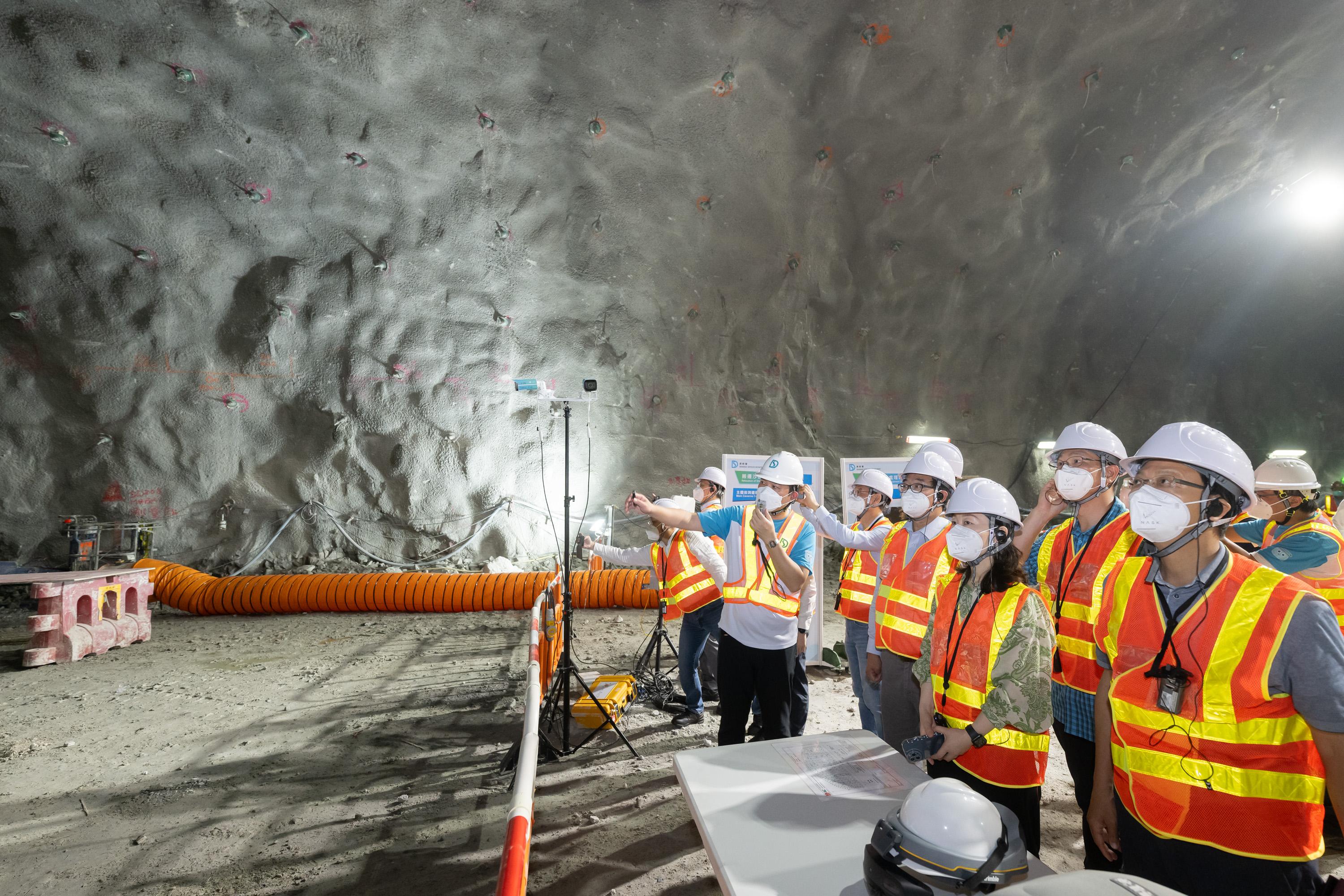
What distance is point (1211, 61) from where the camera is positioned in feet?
35.5

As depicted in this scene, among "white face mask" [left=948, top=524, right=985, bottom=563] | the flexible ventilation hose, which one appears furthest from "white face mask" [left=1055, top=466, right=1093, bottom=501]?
the flexible ventilation hose

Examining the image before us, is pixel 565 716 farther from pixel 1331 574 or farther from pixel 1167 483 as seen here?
pixel 1331 574

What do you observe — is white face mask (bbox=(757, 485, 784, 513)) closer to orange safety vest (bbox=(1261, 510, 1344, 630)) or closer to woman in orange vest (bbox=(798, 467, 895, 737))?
woman in orange vest (bbox=(798, 467, 895, 737))

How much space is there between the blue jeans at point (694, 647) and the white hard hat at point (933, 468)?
202 centimetres

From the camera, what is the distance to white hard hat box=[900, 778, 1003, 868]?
3.93 ft

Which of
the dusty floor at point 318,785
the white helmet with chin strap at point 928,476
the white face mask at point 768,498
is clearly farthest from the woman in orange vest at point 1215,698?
the dusty floor at point 318,785

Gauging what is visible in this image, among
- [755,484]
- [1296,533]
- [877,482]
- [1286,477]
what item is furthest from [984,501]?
[755,484]

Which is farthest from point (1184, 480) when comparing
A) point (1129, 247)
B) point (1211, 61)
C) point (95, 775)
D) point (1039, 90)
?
point (1129, 247)

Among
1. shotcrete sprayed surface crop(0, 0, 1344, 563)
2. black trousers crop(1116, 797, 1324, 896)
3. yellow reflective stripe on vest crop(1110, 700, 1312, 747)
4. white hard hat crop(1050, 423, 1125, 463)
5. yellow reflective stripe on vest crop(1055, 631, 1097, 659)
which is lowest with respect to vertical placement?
black trousers crop(1116, 797, 1324, 896)

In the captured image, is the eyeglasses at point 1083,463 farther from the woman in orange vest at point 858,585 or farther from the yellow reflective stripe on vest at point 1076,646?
the woman in orange vest at point 858,585

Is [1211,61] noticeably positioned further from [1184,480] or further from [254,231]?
[254,231]

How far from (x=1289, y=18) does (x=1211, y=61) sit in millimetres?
1071

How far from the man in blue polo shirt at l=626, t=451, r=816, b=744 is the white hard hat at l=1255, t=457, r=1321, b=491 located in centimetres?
297

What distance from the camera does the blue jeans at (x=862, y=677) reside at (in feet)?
12.6
